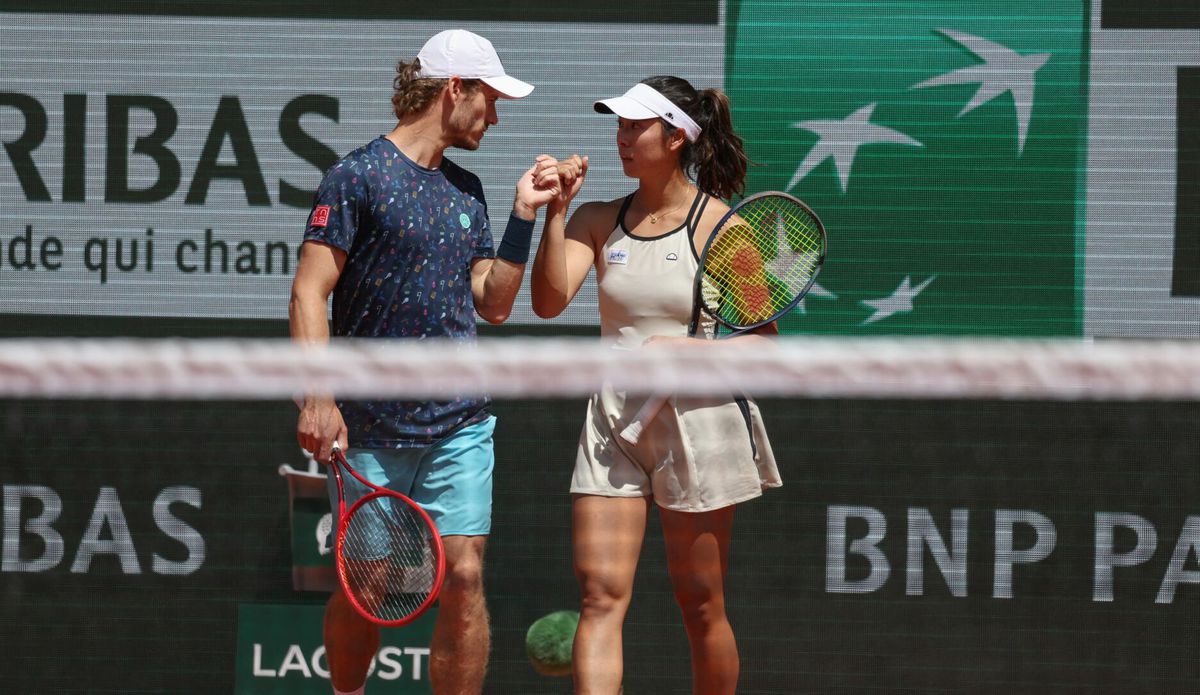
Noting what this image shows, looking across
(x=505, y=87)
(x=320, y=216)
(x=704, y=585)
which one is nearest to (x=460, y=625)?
(x=704, y=585)

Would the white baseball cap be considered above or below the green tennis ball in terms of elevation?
above

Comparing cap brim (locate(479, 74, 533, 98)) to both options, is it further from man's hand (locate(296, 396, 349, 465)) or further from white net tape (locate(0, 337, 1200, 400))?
white net tape (locate(0, 337, 1200, 400))

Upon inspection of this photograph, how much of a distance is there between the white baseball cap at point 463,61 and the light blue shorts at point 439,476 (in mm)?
731

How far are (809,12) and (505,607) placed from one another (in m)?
1.81

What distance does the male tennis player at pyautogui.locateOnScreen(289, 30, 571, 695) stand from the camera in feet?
10.3

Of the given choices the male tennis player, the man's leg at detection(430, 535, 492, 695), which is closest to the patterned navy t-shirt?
the male tennis player

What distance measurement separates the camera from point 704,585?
127 inches

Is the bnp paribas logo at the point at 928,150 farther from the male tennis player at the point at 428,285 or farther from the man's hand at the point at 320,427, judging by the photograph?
the man's hand at the point at 320,427

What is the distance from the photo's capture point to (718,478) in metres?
3.23

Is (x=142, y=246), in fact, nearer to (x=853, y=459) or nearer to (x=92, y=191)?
(x=92, y=191)

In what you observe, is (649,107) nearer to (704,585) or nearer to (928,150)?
(704,585)

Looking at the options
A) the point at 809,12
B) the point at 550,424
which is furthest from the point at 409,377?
the point at 809,12

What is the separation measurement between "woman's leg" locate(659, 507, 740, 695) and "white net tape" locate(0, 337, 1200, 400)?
1021 mm

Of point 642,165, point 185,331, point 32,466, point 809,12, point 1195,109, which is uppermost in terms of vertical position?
point 809,12
